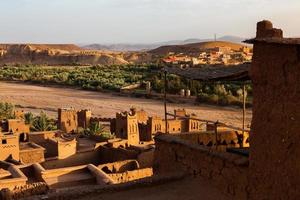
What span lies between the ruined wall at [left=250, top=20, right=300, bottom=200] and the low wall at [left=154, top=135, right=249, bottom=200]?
314 millimetres

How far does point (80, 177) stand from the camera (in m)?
13.1

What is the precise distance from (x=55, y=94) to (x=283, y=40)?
48970mm

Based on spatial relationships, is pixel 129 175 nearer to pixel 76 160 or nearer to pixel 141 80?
pixel 76 160

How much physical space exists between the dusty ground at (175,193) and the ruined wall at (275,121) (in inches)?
40.7

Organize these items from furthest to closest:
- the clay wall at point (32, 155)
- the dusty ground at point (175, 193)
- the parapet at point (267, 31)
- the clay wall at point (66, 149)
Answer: the clay wall at point (66, 149) → the clay wall at point (32, 155) → the dusty ground at point (175, 193) → the parapet at point (267, 31)

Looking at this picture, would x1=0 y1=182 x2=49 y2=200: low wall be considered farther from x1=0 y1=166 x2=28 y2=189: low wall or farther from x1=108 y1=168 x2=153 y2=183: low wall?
x1=108 y1=168 x2=153 y2=183: low wall

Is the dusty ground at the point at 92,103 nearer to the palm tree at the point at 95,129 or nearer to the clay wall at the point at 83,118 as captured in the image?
the clay wall at the point at 83,118

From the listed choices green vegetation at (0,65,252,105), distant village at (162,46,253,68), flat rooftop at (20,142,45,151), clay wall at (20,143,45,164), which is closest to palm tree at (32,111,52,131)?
flat rooftop at (20,142,45,151)

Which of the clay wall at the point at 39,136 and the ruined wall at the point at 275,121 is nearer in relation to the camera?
the ruined wall at the point at 275,121

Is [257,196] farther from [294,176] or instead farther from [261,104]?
[261,104]

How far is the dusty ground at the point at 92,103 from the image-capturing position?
3841 cm

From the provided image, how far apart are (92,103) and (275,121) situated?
39717mm

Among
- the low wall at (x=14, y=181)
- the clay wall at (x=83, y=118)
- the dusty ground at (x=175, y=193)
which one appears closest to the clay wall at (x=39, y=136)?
the clay wall at (x=83, y=118)

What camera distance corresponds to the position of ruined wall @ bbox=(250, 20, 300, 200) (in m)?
6.27
